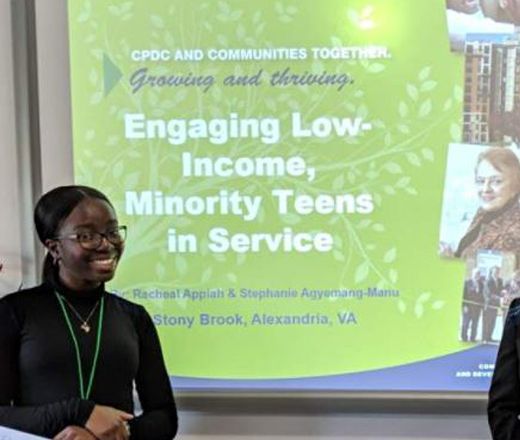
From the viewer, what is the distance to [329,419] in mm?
2055

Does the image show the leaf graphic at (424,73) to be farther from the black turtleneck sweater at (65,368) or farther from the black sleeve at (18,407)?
the black sleeve at (18,407)

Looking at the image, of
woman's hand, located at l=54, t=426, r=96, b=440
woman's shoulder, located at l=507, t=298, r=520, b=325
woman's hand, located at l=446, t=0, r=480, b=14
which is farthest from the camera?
woman's hand, located at l=446, t=0, r=480, b=14

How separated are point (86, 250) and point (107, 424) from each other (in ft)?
1.26

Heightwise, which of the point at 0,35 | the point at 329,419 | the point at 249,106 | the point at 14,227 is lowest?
the point at 329,419

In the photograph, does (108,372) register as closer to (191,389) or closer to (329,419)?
(191,389)

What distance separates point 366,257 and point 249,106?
555 millimetres

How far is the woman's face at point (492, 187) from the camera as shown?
76.1 inches

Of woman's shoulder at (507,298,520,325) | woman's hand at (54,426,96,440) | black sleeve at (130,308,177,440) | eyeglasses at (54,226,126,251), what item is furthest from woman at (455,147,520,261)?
woman's hand at (54,426,96,440)

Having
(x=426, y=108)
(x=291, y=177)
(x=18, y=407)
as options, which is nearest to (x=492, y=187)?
(x=426, y=108)

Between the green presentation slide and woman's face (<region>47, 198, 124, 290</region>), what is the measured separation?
0.47 metres

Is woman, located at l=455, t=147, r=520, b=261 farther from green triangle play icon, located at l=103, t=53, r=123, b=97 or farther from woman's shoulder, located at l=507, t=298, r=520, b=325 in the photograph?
green triangle play icon, located at l=103, t=53, r=123, b=97

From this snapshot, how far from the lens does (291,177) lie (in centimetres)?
199

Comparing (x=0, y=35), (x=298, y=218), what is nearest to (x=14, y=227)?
(x=0, y=35)

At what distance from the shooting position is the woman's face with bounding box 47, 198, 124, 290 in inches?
60.3
